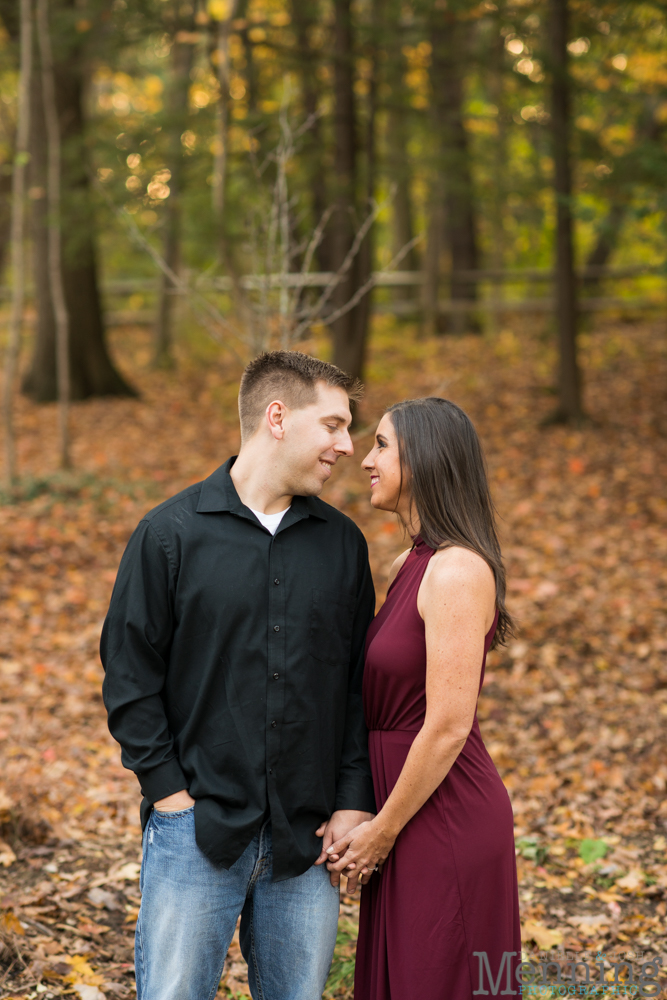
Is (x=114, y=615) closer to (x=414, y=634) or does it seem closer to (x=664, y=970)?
(x=414, y=634)

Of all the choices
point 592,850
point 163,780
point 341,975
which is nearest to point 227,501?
point 163,780

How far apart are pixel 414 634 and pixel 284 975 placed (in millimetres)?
1110

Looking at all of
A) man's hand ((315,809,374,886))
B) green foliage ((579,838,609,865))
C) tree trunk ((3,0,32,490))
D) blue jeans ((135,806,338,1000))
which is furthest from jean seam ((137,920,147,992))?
tree trunk ((3,0,32,490))

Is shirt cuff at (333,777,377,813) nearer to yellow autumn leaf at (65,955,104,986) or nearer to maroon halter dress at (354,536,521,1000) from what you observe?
maroon halter dress at (354,536,521,1000)

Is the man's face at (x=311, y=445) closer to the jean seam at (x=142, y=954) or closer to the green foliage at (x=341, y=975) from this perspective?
the jean seam at (x=142, y=954)

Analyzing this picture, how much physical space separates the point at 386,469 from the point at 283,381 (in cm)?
42

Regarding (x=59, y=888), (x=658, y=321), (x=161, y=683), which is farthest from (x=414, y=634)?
(x=658, y=321)

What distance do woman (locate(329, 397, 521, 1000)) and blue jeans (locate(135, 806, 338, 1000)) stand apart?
0.53ft

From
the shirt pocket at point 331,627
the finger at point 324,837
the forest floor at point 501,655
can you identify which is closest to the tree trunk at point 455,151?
the forest floor at point 501,655

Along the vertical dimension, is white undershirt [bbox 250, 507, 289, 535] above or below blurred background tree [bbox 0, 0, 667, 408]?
below

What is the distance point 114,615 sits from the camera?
246 centimetres

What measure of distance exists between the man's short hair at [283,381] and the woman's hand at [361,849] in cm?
125

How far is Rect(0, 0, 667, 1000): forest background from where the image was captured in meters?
4.71

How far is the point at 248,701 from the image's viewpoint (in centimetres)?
246
